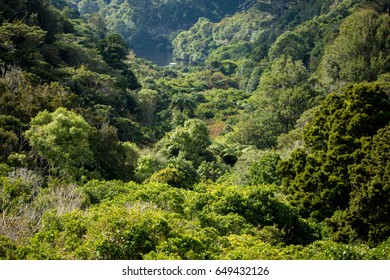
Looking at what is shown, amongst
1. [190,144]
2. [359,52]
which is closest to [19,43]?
[190,144]

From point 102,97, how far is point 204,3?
160 m

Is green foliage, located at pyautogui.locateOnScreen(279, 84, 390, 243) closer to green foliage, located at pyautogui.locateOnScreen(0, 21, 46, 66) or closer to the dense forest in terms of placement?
the dense forest

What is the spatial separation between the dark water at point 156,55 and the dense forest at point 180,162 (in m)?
85.6

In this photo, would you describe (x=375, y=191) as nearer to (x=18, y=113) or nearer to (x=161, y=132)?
(x=18, y=113)

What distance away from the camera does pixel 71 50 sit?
4819 cm

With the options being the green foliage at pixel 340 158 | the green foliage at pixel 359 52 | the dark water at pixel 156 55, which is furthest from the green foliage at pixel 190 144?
the dark water at pixel 156 55

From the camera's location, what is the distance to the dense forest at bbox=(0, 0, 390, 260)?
13.9 metres

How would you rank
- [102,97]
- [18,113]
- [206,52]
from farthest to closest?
1. [206,52]
2. [102,97]
3. [18,113]

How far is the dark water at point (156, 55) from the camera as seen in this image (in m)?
149

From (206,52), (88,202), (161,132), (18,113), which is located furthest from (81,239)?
(206,52)

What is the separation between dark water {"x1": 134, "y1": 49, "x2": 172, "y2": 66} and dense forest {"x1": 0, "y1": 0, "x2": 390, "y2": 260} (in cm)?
8560

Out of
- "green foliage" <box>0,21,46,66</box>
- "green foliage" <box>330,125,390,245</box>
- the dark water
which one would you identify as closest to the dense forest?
"green foliage" <box>330,125,390,245</box>

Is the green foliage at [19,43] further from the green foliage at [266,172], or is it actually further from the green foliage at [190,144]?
the green foliage at [266,172]
